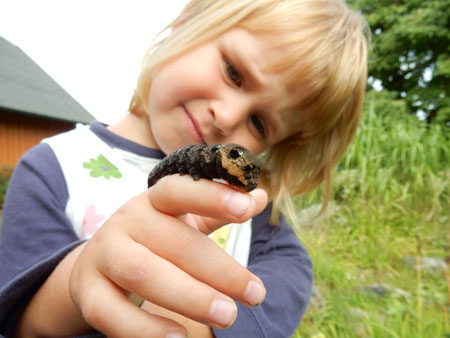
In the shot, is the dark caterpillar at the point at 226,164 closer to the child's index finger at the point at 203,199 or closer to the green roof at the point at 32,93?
the child's index finger at the point at 203,199

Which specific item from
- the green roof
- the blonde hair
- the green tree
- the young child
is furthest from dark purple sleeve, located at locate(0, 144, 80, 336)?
the green tree

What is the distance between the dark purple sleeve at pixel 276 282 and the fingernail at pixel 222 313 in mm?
593

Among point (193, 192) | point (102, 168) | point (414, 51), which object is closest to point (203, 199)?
point (193, 192)

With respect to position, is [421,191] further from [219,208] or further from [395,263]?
[219,208]

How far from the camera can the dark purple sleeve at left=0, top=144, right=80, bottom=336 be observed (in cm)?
151

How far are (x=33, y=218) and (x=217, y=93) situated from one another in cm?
121

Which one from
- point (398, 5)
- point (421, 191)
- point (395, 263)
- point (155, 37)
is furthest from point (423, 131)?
point (398, 5)

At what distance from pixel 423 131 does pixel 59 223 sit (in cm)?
817

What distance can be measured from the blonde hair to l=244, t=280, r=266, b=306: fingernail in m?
1.44

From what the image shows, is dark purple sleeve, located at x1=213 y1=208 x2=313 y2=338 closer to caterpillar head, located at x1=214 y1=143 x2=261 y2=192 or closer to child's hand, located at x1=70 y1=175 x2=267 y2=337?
child's hand, located at x1=70 y1=175 x2=267 y2=337

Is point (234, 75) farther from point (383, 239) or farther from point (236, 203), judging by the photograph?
point (383, 239)

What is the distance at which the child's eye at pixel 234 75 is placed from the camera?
1.94 meters

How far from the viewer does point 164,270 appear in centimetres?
86

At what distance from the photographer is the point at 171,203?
85 centimetres
